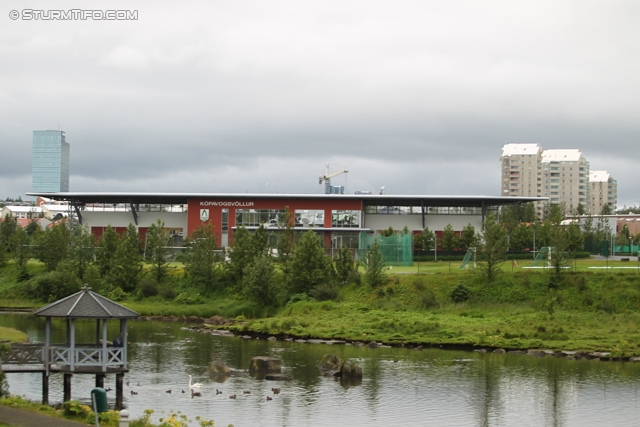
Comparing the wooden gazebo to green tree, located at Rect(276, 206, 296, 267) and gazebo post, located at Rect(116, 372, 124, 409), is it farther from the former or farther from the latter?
green tree, located at Rect(276, 206, 296, 267)

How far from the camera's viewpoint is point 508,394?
112ft

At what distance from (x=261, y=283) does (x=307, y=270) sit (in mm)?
3705

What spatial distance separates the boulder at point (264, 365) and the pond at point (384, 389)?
0.90 metres

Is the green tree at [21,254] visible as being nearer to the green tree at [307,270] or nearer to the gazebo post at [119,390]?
the green tree at [307,270]

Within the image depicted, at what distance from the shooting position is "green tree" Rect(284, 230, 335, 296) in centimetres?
6450

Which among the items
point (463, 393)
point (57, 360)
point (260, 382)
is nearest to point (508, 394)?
point (463, 393)

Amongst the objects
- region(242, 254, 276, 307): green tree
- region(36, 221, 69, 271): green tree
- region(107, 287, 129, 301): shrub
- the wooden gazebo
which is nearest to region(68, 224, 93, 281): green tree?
region(36, 221, 69, 271): green tree

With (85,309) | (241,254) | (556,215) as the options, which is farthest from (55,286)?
(556,215)

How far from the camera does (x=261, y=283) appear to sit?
210ft

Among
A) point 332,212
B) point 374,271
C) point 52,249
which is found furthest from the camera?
point 332,212

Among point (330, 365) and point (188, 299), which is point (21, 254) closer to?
point (188, 299)

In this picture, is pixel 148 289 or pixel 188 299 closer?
pixel 188 299

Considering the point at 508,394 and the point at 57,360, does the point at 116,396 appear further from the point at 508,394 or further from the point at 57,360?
the point at 508,394

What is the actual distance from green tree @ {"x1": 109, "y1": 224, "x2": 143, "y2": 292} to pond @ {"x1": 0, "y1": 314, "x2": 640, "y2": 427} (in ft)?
86.4
